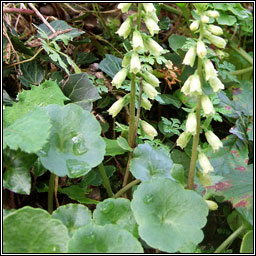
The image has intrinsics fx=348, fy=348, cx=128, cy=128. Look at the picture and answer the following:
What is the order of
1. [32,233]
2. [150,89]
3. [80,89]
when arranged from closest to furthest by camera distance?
[32,233], [150,89], [80,89]

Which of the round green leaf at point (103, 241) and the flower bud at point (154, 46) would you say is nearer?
the round green leaf at point (103, 241)

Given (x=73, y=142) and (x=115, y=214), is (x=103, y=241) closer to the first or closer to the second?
(x=115, y=214)

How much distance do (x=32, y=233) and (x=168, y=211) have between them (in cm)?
46

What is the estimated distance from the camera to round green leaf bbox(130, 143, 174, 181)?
4.41 ft

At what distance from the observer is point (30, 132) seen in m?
1.11

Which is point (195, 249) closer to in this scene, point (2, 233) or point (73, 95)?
point (2, 233)

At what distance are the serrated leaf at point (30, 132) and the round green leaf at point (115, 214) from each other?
35 cm

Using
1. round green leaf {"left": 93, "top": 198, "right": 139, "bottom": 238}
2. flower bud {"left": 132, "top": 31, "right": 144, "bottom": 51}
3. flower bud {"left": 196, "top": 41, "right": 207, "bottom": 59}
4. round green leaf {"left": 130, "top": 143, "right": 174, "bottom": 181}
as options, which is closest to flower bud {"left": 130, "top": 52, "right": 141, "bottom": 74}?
flower bud {"left": 132, "top": 31, "right": 144, "bottom": 51}

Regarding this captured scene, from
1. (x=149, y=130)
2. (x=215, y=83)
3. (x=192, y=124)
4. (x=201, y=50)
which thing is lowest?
(x=149, y=130)

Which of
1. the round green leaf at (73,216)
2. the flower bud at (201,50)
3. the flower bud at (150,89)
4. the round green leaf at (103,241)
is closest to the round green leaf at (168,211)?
the round green leaf at (103,241)

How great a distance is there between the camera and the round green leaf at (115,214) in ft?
4.06

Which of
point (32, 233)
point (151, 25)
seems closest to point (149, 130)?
point (151, 25)

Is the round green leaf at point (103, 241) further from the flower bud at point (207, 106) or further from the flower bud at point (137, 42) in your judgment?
the flower bud at point (137, 42)

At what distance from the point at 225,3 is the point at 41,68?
110 centimetres
